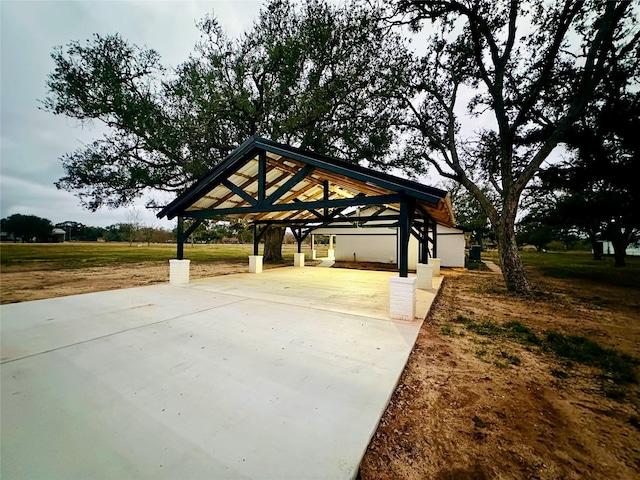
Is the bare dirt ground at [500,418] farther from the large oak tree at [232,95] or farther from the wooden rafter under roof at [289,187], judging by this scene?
the large oak tree at [232,95]

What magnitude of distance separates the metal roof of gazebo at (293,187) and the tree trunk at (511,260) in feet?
6.69

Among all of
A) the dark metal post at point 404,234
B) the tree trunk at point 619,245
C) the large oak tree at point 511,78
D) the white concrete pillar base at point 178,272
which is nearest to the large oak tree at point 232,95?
the large oak tree at point 511,78

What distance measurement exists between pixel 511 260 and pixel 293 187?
26.1 ft

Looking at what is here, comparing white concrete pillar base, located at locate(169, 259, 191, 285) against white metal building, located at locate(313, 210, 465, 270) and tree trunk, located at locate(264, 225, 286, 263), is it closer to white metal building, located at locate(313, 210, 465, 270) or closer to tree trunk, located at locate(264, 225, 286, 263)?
white metal building, located at locate(313, 210, 465, 270)

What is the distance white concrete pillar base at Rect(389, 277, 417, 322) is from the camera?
187 inches

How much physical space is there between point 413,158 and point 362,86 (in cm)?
440

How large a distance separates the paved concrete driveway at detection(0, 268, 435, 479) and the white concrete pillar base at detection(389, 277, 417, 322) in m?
0.25

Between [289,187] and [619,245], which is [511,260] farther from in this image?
[619,245]

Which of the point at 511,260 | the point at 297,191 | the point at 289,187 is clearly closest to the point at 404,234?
the point at 289,187

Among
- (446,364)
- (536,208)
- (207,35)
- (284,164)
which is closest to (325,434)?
(446,364)

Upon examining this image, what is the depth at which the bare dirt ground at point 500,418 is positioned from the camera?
1.71m

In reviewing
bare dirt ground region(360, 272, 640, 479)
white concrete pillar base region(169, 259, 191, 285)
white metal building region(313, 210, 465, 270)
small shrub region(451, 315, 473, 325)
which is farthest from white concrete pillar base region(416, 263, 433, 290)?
white concrete pillar base region(169, 259, 191, 285)

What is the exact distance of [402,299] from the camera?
4.82 meters

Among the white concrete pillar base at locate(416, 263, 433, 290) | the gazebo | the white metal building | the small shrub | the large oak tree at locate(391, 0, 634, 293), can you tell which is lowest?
the small shrub
